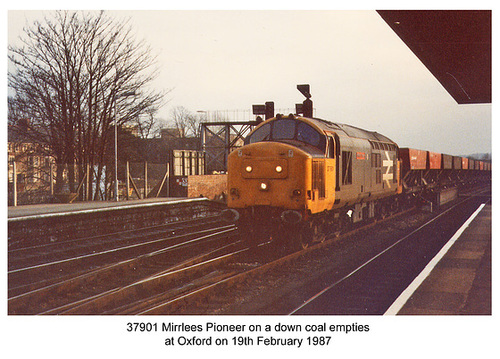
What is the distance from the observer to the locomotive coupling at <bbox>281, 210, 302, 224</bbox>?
43.1 ft

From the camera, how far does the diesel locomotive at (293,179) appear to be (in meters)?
13.4

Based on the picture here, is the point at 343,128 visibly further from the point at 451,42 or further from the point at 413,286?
the point at 413,286

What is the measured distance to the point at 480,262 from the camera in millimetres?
12305

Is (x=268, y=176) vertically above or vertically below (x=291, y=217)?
above

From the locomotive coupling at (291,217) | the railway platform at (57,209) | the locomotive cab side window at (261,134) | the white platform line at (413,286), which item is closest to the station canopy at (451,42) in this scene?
the locomotive cab side window at (261,134)

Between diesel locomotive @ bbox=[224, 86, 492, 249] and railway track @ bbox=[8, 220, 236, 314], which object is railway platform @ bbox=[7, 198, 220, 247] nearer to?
railway track @ bbox=[8, 220, 236, 314]

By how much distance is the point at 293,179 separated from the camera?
13375mm

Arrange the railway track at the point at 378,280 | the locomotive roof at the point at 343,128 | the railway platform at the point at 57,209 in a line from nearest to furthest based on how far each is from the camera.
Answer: the railway track at the point at 378,280
the locomotive roof at the point at 343,128
the railway platform at the point at 57,209

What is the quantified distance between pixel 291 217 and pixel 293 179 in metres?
1.00

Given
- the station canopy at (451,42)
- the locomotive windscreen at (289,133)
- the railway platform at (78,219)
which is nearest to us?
the station canopy at (451,42)

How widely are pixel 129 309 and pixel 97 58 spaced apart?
64.9 feet

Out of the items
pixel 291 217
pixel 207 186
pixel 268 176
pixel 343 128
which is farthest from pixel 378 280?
pixel 207 186

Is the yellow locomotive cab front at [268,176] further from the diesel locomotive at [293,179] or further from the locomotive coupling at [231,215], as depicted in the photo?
the locomotive coupling at [231,215]

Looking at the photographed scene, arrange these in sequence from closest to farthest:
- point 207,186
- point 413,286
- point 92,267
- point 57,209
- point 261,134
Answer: point 413,286 < point 92,267 < point 261,134 < point 57,209 < point 207,186
